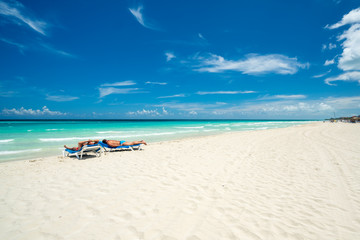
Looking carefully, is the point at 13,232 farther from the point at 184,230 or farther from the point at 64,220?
the point at 184,230

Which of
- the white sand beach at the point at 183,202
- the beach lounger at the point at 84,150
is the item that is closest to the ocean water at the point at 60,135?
the beach lounger at the point at 84,150

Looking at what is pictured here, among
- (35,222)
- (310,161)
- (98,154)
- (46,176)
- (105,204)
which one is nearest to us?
(35,222)

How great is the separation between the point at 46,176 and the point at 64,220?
3462mm

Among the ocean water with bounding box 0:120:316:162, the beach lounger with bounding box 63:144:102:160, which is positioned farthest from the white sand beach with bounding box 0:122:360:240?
the ocean water with bounding box 0:120:316:162

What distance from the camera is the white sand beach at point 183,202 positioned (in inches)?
116

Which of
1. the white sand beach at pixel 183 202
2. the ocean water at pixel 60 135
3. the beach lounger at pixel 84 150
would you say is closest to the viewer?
the white sand beach at pixel 183 202

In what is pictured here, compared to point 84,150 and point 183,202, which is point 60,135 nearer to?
point 84,150

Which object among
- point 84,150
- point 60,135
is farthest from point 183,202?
point 60,135

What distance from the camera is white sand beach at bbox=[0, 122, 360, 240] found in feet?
9.65

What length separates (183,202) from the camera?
3893 millimetres

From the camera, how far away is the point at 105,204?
3816 mm

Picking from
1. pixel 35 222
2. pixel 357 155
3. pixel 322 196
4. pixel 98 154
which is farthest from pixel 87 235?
pixel 357 155

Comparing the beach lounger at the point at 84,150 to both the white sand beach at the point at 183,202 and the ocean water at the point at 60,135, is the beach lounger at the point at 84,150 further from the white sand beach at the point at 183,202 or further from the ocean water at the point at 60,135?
the ocean water at the point at 60,135

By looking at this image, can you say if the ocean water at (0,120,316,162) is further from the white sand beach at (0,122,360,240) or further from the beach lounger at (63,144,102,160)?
Result: the white sand beach at (0,122,360,240)
